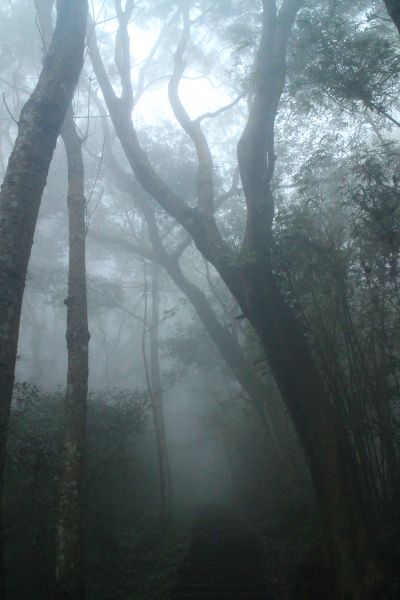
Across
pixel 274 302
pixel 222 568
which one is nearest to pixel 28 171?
pixel 274 302

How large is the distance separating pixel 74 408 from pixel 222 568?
341cm

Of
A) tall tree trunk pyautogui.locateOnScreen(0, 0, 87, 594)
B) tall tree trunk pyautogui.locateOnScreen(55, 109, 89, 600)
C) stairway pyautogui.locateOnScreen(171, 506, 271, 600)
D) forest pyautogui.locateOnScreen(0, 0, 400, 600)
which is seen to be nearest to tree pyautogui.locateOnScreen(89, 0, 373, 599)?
forest pyautogui.locateOnScreen(0, 0, 400, 600)

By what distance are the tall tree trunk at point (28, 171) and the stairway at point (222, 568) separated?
13.5 feet

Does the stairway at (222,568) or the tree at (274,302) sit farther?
the stairway at (222,568)

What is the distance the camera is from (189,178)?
13.8 m

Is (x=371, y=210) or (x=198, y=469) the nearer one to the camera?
(x=371, y=210)

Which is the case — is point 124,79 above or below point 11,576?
above

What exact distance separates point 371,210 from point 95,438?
21.8ft

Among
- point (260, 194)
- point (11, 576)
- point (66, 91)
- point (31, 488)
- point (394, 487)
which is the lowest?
point (11, 576)

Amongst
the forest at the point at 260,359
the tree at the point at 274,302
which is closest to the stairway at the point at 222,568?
the forest at the point at 260,359

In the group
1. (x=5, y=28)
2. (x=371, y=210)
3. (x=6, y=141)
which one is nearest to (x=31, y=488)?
(x=371, y=210)

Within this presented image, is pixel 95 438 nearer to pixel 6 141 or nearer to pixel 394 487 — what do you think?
pixel 394 487

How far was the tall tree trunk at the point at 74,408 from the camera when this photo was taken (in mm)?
4496

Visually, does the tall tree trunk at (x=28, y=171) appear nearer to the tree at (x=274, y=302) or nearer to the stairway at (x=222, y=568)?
the tree at (x=274, y=302)
